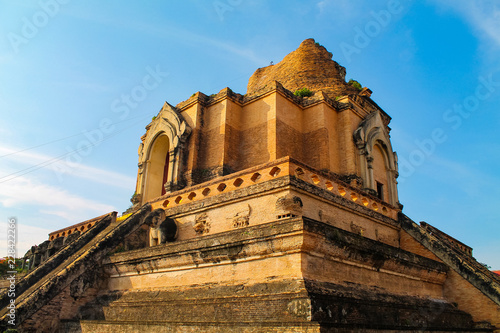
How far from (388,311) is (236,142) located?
901 centimetres

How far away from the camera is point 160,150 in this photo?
17.1 m

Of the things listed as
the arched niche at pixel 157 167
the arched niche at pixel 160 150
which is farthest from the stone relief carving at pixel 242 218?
the arched niche at pixel 157 167

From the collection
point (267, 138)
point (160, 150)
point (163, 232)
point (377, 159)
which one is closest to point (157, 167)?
point (160, 150)

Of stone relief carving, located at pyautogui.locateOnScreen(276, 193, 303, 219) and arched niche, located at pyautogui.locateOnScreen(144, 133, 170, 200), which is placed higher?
arched niche, located at pyautogui.locateOnScreen(144, 133, 170, 200)

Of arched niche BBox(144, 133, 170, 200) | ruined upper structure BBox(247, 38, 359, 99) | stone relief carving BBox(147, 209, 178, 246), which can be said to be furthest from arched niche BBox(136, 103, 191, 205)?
stone relief carving BBox(147, 209, 178, 246)

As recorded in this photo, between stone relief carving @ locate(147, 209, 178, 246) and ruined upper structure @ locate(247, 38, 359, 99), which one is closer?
stone relief carving @ locate(147, 209, 178, 246)

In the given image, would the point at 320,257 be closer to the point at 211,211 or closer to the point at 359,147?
the point at 211,211

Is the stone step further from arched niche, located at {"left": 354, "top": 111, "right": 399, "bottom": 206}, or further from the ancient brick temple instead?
arched niche, located at {"left": 354, "top": 111, "right": 399, "bottom": 206}

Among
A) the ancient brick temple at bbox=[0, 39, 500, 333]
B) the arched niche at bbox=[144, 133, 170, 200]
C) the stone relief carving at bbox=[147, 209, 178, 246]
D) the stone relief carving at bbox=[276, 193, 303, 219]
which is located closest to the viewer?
the ancient brick temple at bbox=[0, 39, 500, 333]

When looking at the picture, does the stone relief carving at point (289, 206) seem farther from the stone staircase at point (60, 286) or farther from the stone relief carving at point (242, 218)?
the stone staircase at point (60, 286)

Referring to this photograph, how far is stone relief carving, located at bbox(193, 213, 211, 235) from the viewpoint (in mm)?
9680

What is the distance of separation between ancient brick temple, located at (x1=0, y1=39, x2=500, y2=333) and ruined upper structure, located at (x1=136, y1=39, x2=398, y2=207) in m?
0.06

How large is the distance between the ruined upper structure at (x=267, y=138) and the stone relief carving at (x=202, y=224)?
146 inches

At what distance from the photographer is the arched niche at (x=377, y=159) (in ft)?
48.9
